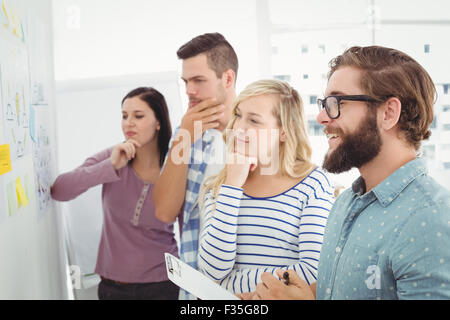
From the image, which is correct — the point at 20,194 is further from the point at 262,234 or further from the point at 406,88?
the point at 406,88

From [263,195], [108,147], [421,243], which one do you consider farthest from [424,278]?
[108,147]

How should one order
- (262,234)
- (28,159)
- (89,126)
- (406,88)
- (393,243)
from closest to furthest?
(393,243) → (406,88) → (262,234) → (28,159) → (89,126)

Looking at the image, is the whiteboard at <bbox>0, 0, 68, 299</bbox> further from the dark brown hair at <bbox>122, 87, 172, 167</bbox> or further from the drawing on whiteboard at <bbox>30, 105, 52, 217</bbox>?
the dark brown hair at <bbox>122, 87, 172, 167</bbox>

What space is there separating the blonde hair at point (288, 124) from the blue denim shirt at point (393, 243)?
1.15 feet

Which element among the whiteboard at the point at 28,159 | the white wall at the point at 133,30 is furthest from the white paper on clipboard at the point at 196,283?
the white wall at the point at 133,30

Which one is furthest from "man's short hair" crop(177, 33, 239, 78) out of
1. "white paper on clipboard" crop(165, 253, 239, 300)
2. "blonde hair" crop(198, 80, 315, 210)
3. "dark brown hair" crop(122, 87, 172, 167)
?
"white paper on clipboard" crop(165, 253, 239, 300)

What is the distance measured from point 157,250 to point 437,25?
5.75ft

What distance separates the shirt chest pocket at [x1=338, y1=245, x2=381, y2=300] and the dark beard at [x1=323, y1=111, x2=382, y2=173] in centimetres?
20

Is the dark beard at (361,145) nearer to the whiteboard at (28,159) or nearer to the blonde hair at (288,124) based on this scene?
the blonde hair at (288,124)

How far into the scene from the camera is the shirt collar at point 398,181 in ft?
2.92

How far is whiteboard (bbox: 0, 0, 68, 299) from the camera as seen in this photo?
4.37 ft

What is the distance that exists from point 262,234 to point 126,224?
815mm

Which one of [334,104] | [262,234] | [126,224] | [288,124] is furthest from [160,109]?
[334,104]

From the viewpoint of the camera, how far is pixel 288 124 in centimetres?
138
